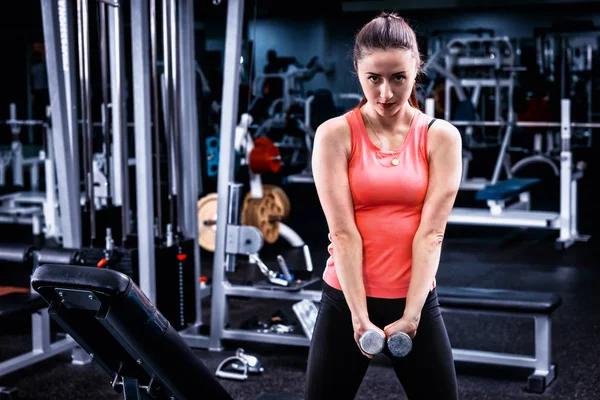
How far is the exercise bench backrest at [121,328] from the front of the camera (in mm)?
1447

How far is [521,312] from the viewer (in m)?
2.84

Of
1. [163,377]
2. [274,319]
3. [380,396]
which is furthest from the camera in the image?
[274,319]

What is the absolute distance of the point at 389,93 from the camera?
1.41 m

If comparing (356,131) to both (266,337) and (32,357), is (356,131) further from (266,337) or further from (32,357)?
(32,357)

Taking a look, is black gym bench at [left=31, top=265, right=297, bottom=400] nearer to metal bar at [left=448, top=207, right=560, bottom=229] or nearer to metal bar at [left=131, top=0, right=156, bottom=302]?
metal bar at [left=131, top=0, right=156, bottom=302]

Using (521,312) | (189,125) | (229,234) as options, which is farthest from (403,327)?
(189,125)

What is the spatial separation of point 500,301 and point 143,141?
137cm

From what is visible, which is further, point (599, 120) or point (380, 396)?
point (599, 120)

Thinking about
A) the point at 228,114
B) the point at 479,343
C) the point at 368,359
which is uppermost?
the point at 228,114

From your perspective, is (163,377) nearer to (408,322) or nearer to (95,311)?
(95,311)

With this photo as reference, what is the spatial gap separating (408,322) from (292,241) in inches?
150

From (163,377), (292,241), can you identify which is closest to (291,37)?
(292,241)

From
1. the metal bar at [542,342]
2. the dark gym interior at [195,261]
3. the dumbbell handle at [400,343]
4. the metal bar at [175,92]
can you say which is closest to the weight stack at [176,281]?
the dark gym interior at [195,261]

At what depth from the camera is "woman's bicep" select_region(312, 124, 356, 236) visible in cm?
143
